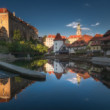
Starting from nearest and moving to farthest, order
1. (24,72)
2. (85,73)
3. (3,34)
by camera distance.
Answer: (24,72)
(85,73)
(3,34)

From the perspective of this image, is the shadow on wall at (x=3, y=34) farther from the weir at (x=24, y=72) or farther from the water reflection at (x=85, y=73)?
the weir at (x=24, y=72)

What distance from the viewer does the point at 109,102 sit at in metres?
6.48

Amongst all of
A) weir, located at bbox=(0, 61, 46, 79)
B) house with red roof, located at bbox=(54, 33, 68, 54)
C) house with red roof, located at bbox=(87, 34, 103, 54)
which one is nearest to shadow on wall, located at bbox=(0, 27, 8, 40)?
house with red roof, located at bbox=(54, 33, 68, 54)

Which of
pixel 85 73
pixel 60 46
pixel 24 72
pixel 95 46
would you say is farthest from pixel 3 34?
pixel 85 73

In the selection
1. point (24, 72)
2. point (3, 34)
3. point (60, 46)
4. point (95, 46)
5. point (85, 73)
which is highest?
point (3, 34)

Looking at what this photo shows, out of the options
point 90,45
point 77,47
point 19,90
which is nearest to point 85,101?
point 19,90

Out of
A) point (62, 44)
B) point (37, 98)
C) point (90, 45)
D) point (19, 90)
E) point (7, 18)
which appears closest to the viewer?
point (37, 98)

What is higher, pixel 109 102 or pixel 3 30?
pixel 3 30

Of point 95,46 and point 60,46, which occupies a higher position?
point 60,46

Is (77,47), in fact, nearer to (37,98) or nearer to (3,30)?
(3,30)

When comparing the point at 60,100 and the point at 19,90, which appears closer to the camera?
the point at 60,100

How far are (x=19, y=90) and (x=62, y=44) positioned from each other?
5809 cm

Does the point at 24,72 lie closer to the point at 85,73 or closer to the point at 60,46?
the point at 85,73

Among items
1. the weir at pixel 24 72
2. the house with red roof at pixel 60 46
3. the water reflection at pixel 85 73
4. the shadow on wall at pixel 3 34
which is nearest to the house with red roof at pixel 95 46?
the house with red roof at pixel 60 46
